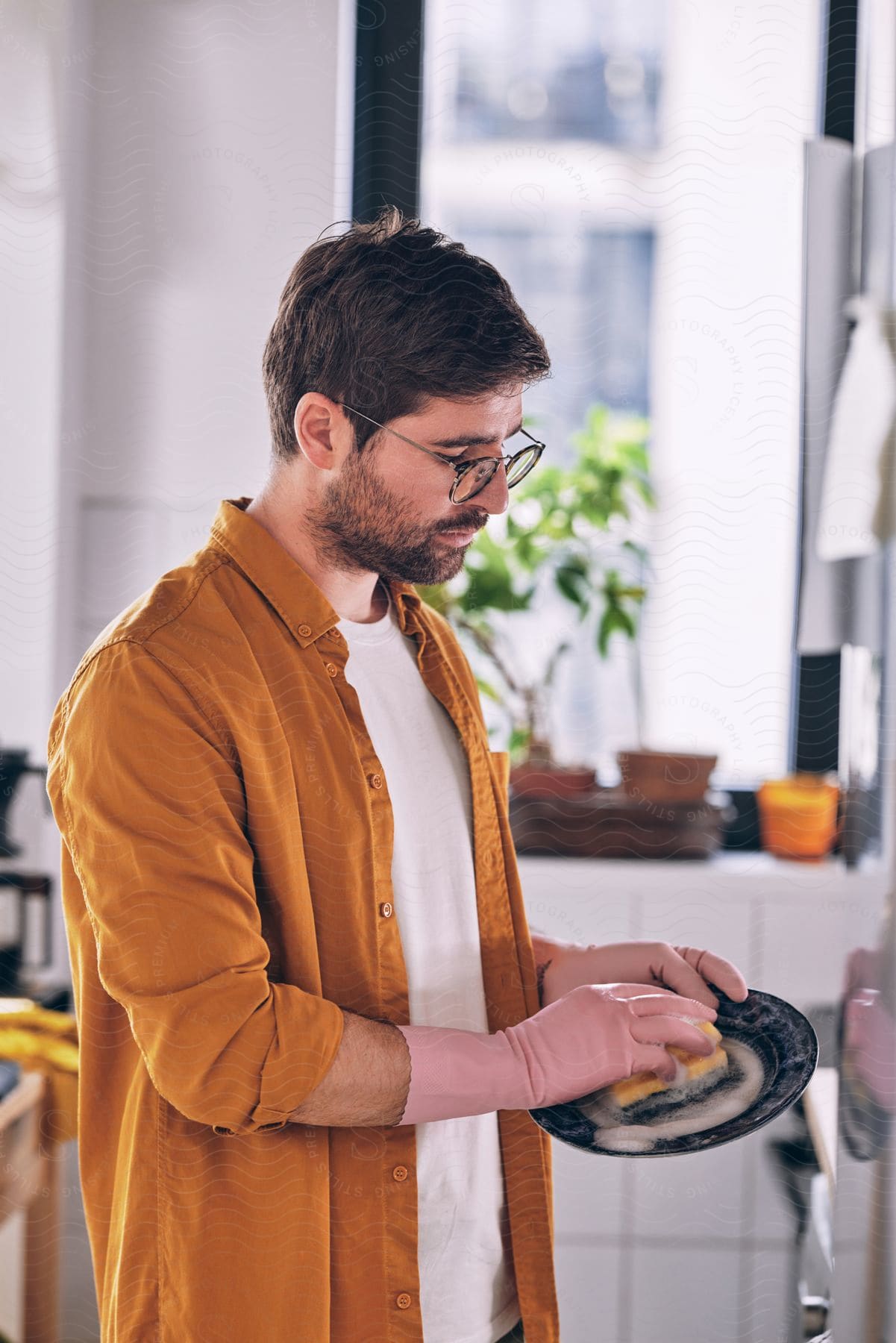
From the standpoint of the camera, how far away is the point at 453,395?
2.34ft

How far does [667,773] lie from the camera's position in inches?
48.5

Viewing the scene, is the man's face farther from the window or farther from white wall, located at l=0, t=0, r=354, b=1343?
the window

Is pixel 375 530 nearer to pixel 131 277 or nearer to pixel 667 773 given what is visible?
pixel 131 277

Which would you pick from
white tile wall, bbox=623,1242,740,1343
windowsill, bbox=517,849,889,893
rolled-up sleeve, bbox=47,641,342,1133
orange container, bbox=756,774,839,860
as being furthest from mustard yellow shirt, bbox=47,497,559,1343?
orange container, bbox=756,774,839,860

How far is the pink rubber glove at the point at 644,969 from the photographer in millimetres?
811

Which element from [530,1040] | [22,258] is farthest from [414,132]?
[530,1040]

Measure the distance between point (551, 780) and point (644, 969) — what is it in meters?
0.42

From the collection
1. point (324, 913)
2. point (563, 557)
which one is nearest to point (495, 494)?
point (324, 913)

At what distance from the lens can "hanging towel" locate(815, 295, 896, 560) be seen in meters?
0.94

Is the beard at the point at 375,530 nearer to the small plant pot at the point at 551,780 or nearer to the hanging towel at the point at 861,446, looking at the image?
the hanging towel at the point at 861,446

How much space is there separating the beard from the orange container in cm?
66

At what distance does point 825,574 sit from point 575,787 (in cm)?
38

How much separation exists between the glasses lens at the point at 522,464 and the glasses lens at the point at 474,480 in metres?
0.02

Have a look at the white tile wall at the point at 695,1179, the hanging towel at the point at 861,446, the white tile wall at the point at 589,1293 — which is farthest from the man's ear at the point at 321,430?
the white tile wall at the point at 589,1293
